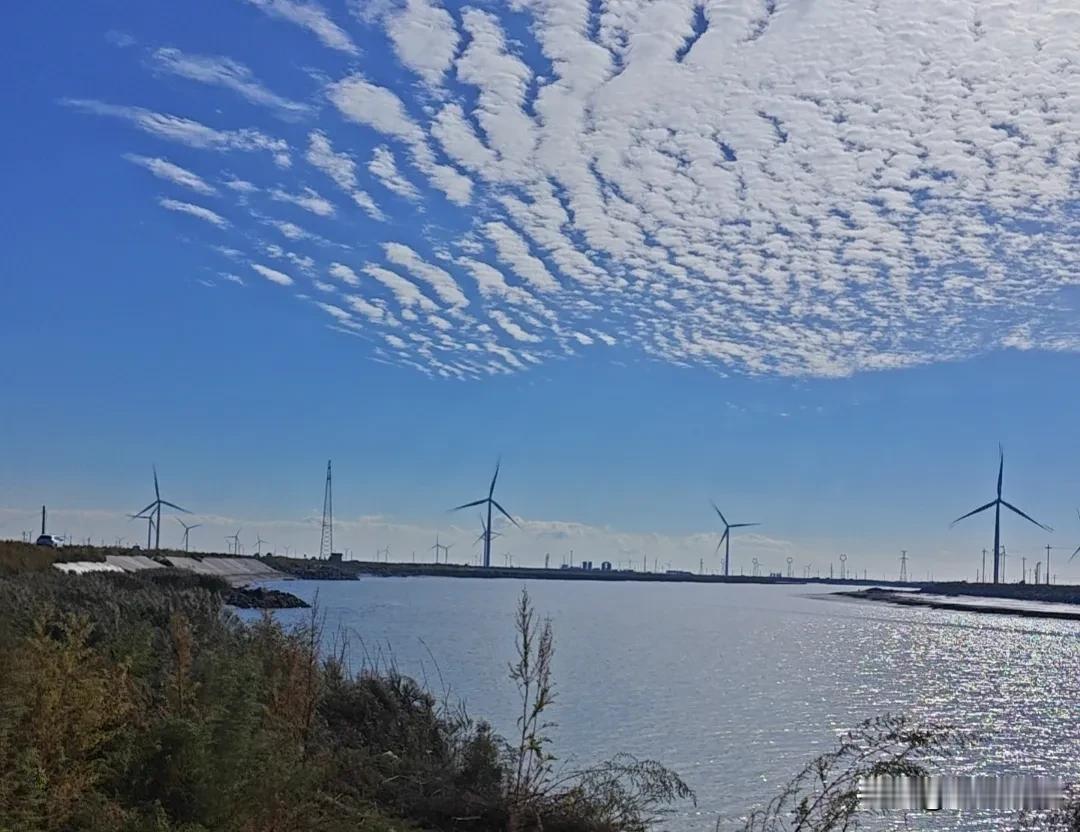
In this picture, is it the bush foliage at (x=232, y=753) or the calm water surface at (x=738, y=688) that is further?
the calm water surface at (x=738, y=688)

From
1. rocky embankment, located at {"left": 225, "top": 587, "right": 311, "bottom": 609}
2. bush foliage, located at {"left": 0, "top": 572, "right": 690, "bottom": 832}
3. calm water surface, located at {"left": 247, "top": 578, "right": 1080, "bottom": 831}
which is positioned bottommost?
calm water surface, located at {"left": 247, "top": 578, "right": 1080, "bottom": 831}

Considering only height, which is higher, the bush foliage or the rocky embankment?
the bush foliage

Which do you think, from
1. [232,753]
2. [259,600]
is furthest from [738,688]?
[259,600]

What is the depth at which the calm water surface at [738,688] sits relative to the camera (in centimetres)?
2123

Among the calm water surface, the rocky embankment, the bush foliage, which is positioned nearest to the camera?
the bush foliage

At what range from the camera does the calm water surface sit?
21234 millimetres

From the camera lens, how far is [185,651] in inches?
389

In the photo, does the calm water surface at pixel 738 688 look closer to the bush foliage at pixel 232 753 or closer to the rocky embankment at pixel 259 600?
the rocky embankment at pixel 259 600

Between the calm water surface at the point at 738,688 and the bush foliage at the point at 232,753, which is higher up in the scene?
the bush foliage at the point at 232,753

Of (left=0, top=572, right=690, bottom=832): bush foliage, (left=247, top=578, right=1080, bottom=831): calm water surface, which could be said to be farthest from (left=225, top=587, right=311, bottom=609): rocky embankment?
(left=0, top=572, right=690, bottom=832): bush foliage

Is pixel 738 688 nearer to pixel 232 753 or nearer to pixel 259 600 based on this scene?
pixel 232 753

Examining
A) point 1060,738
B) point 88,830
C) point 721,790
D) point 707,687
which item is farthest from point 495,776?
point 707,687

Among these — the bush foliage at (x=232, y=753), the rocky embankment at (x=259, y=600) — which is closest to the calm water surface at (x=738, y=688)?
the rocky embankment at (x=259, y=600)

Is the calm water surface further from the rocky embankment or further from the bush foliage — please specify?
the bush foliage
